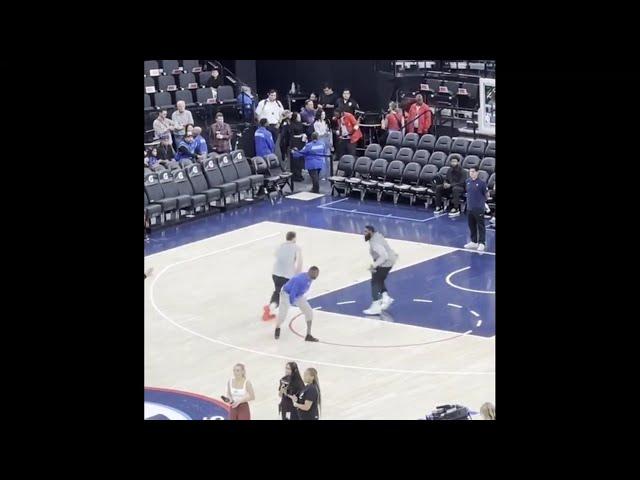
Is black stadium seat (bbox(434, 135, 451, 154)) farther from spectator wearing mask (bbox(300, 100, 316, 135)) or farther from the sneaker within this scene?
the sneaker

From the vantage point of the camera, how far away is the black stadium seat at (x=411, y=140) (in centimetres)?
3092

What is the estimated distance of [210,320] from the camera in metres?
23.2

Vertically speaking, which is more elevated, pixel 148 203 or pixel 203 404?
pixel 148 203

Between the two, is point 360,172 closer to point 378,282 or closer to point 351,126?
point 351,126

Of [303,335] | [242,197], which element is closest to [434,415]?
[303,335]

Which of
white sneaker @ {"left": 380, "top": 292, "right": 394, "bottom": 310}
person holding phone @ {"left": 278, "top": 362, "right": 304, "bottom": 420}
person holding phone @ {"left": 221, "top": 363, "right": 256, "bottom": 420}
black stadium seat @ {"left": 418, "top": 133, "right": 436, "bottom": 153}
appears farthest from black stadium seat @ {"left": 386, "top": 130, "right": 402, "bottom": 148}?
person holding phone @ {"left": 278, "top": 362, "right": 304, "bottom": 420}

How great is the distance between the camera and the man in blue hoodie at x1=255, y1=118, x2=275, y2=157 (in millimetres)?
31516

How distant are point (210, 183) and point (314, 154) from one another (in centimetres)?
239

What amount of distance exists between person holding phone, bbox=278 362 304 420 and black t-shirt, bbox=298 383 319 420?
0.29ft

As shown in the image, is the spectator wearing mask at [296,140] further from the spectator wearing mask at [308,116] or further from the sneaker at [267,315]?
the sneaker at [267,315]
